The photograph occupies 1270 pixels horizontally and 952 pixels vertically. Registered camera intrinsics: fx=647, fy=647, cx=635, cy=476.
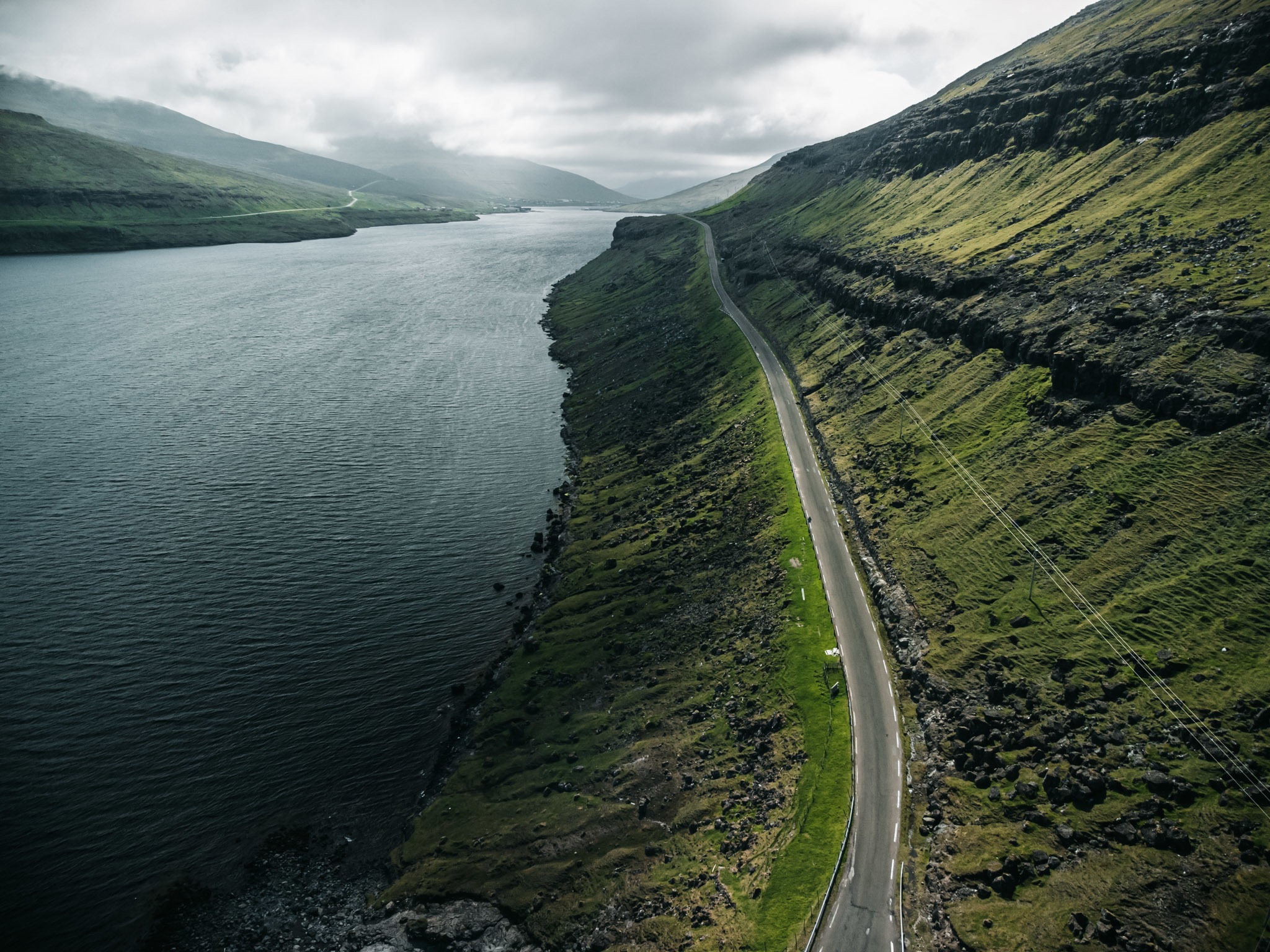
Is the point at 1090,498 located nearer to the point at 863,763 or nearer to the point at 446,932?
the point at 863,763

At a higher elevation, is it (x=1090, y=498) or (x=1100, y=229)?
(x=1100, y=229)

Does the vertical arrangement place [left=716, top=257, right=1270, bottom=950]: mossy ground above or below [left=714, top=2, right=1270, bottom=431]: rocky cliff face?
below

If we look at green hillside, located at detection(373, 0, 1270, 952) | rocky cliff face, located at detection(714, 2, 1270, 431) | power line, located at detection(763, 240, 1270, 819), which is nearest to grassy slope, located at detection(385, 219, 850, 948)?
green hillside, located at detection(373, 0, 1270, 952)

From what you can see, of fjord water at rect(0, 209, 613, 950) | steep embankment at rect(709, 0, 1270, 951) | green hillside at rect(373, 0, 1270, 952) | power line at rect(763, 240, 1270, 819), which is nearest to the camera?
steep embankment at rect(709, 0, 1270, 951)

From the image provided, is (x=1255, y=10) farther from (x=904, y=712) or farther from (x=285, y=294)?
(x=285, y=294)

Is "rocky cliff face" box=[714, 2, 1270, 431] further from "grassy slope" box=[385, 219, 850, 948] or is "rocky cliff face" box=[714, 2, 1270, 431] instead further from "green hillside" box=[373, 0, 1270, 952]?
"grassy slope" box=[385, 219, 850, 948]

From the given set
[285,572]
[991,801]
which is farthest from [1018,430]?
[285,572]

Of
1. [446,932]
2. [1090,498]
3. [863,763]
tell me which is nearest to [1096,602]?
[1090,498]
